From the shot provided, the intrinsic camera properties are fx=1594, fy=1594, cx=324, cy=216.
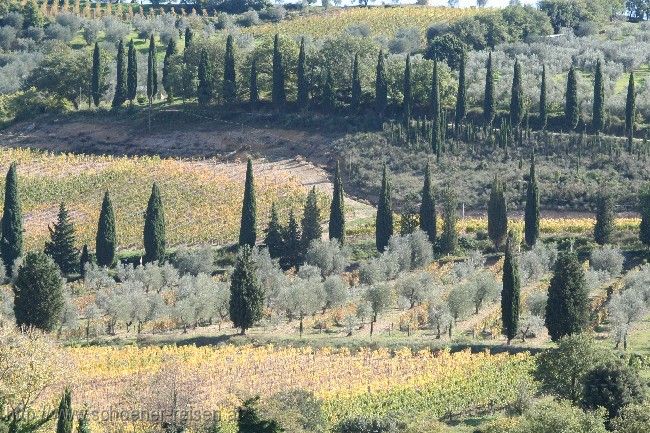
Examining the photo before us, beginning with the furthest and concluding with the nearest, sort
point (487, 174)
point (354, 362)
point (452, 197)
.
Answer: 1. point (487, 174)
2. point (452, 197)
3. point (354, 362)

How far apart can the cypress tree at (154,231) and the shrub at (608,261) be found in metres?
24.5

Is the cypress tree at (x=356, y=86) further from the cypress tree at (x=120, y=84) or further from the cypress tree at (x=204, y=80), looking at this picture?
the cypress tree at (x=120, y=84)

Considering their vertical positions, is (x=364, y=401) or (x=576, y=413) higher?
(x=576, y=413)

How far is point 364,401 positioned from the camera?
218 feet

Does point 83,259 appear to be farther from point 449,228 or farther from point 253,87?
point 253,87

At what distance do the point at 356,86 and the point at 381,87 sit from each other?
196 cm

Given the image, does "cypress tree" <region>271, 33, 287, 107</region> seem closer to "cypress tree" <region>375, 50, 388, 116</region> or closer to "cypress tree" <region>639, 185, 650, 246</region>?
"cypress tree" <region>375, 50, 388, 116</region>

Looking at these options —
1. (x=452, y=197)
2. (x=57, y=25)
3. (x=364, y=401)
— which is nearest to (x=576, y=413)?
(x=364, y=401)

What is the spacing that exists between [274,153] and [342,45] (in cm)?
1127

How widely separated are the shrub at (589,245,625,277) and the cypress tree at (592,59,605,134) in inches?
887

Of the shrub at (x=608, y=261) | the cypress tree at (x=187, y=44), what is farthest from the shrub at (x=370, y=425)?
the cypress tree at (x=187, y=44)

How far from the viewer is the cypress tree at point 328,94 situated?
115m

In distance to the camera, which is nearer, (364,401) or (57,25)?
(364,401)

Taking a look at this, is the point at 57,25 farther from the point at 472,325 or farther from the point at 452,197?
the point at 472,325
